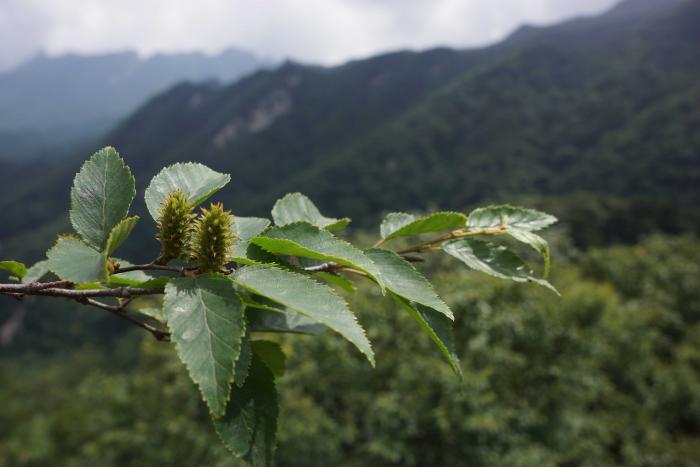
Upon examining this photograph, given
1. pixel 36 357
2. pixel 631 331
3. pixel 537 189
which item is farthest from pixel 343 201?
pixel 631 331

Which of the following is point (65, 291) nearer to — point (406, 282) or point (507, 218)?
point (406, 282)

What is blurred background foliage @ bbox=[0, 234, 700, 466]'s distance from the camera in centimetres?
1077

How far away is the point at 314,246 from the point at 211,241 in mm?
177

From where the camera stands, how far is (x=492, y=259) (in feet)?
3.02

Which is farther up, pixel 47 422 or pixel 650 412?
pixel 650 412

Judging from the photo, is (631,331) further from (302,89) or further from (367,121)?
(302,89)

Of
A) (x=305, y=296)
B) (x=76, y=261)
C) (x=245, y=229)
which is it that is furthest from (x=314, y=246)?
(x=76, y=261)

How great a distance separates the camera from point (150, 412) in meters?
14.7

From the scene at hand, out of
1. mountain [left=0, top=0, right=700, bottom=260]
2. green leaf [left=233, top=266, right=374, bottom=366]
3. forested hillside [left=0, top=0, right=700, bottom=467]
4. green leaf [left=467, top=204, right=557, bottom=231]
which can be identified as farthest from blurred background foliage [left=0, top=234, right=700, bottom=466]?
mountain [left=0, top=0, right=700, bottom=260]

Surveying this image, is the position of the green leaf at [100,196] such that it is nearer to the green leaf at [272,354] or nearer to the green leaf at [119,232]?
the green leaf at [119,232]

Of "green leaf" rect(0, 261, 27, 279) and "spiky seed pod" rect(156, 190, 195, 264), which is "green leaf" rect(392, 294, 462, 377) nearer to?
"spiky seed pod" rect(156, 190, 195, 264)

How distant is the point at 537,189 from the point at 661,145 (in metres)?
15.7

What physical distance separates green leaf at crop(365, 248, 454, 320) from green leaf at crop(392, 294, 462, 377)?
0.03 meters

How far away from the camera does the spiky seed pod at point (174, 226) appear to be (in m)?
0.74
